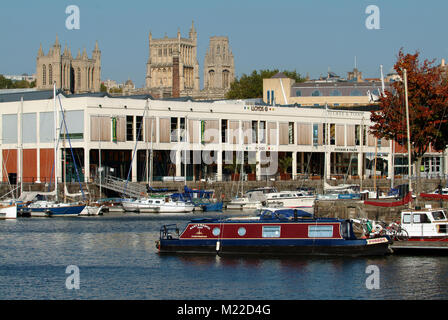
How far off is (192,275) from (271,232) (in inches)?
303

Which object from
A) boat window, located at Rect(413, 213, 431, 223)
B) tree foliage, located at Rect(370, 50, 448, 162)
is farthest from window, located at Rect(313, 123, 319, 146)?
boat window, located at Rect(413, 213, 431, 223)

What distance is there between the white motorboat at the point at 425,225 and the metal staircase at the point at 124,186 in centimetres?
4945

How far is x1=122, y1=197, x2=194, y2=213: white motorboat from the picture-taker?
9144 centimetres

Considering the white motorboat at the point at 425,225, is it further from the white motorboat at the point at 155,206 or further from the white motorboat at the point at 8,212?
the white motorboat at the point at 8,212

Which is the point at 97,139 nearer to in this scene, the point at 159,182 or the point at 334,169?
the point at 159,182

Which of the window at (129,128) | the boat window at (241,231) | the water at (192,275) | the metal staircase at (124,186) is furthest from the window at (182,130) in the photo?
the boat window at (241,231)

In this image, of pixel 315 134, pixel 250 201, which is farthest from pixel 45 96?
pixel 315 134

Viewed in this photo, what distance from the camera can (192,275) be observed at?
46625 millimetres

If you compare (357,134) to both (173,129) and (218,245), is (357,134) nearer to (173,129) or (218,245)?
(173,129)

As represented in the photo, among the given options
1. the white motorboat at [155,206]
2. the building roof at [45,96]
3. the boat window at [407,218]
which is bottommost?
the white motorboat at [155,206]

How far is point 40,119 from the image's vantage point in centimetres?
10862

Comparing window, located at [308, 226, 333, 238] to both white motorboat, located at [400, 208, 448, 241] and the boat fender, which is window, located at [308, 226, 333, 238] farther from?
the boat fender

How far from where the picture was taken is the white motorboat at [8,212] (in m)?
83.8

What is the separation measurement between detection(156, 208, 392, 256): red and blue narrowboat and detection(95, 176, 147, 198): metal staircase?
44.2 metres
